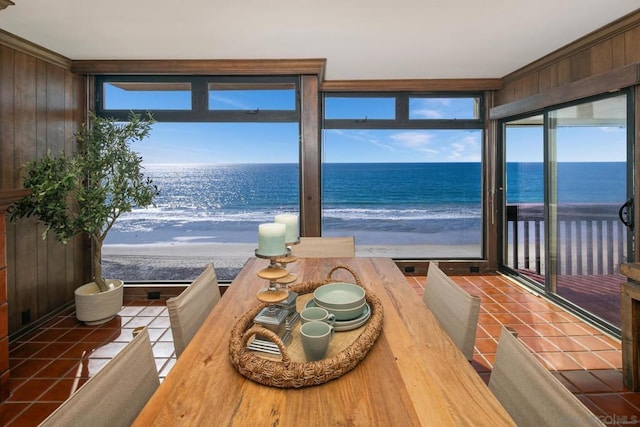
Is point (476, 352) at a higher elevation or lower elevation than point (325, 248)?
lower

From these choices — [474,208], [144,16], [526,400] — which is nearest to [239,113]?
[144,16]

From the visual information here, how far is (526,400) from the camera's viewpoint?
2.63 feet

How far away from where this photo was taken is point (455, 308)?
133 centimetres

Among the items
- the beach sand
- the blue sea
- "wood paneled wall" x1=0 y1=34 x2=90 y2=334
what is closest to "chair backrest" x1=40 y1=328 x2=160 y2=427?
"wood paneled wall" x1=0 y1=34 x2=90 y2=334

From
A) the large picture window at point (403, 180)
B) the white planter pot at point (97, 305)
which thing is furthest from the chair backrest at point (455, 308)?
the large picture window at point (403, 180)

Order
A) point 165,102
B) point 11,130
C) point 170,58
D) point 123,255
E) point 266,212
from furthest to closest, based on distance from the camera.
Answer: point 266,212 → point 165,102 → point 123,255 → point 170,58 → point 11,130

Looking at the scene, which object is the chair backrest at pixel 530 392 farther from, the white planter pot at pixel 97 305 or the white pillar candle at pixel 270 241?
the white planter pot at pixel 97 305

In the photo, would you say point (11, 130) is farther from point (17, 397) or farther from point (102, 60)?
point (17, 397)

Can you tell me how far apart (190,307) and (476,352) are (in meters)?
2.01

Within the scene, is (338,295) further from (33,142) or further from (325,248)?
(33,142)

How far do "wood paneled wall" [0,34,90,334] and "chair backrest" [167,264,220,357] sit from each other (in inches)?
83.0

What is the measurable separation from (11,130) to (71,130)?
727mm

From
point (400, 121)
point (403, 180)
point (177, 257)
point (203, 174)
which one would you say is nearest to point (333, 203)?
point (403, 180)

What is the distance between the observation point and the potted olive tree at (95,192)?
247 centimetres
